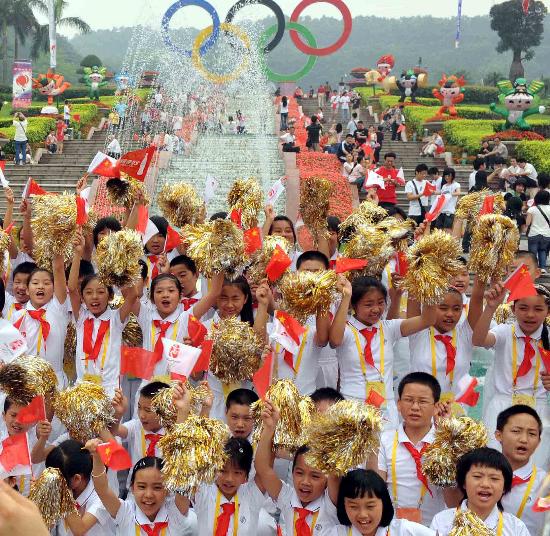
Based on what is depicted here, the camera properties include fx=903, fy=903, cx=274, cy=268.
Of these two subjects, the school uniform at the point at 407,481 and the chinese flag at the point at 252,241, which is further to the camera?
the chinese flag at the point at 252,241

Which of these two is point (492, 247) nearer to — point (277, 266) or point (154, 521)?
point (277, 266)

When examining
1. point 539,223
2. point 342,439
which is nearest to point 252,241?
point 342,439

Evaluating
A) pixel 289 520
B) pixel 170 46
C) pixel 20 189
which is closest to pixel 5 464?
pixel 289 520

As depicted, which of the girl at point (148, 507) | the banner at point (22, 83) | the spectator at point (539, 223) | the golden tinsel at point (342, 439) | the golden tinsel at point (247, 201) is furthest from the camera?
the banner at point (22, 83)

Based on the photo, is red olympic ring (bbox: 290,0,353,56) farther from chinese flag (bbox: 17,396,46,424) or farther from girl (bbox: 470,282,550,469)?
chinese flag (bbox: 17,396,46,424)

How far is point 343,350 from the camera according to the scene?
576cm

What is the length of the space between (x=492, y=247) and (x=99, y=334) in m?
2.69

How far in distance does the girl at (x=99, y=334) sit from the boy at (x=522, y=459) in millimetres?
2648

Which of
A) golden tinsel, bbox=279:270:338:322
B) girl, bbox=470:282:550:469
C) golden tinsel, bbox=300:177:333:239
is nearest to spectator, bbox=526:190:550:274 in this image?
golden tinsel, bbox=300:177:333:239

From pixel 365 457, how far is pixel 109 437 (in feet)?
4.90

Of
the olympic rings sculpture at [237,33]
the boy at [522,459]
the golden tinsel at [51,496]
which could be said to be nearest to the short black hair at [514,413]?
the boy at [522,459]

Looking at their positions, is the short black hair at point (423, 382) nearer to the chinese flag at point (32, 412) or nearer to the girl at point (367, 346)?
the girl at point (367, 346)

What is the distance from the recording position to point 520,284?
544cm

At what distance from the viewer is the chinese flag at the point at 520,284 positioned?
542 cm
